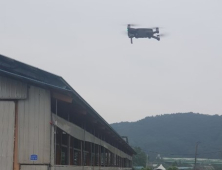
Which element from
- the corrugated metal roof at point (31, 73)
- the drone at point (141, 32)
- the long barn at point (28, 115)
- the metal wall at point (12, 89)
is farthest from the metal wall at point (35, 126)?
the drone at point (141, 32)

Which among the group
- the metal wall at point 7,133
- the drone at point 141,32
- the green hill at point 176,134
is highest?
the green hill at point 176,134

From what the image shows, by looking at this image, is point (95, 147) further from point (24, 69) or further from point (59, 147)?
point (24, 69)

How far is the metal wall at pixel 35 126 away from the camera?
1278 cm

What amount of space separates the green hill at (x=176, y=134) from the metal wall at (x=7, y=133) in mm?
106545

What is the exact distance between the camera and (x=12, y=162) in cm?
1274

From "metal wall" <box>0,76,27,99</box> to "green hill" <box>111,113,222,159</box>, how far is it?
4194 inches

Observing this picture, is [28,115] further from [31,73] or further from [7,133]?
[31,73]

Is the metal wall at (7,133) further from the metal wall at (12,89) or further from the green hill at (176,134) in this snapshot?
the green hill at (176,134)

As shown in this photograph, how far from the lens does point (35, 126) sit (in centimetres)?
1295

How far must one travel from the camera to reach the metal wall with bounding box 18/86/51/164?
12777 mm

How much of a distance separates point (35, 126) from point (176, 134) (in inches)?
5324

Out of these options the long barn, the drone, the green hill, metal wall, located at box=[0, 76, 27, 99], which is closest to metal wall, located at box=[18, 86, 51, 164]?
the long barn

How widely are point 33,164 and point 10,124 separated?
1.21 m

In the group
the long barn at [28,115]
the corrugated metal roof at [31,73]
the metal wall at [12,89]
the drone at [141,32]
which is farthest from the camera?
the drone at [141,32]
